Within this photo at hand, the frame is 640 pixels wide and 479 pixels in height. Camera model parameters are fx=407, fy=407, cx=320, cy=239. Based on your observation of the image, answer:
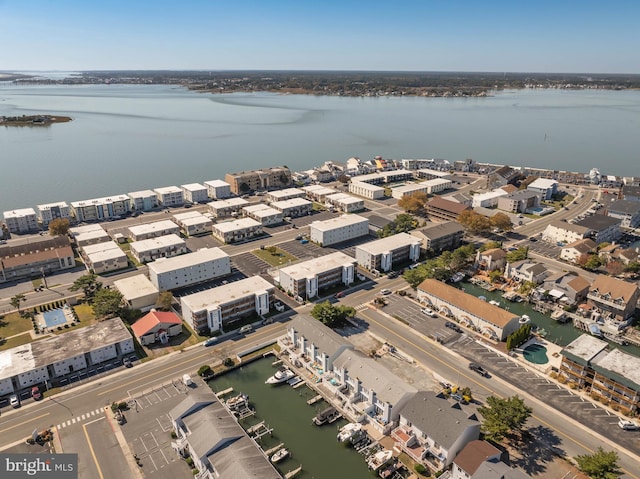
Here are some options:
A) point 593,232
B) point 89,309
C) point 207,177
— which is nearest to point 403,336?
point 89,309

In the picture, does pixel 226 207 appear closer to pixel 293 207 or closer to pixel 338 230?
pixel 293 207

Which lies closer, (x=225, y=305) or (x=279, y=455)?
(x=279, y=455)

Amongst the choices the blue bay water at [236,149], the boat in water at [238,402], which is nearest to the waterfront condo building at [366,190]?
the blue bay water at [236,149]

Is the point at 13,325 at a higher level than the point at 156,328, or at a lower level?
lower

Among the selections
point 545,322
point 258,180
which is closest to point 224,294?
point 545,322

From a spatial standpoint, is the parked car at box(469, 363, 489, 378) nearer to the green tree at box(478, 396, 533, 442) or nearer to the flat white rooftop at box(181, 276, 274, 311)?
the green tree at box(478, 396, 533, 442)

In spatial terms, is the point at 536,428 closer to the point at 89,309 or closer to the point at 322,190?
the point at 89,309

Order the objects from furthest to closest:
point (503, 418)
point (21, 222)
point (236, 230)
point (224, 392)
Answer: point (21, 222)
point (236, 230)
point (224, 392)
point (503, 418)
